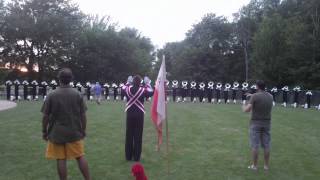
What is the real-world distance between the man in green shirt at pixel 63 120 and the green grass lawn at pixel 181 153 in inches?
64.9

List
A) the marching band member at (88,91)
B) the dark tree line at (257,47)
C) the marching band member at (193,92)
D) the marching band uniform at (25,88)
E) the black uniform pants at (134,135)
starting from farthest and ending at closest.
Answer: the dark tree line at (257,47)
the marching band member at (88,91)
the marching band member at (193,92)
the marching band uniform at (25,88)
the black uniform pants at (134,135)

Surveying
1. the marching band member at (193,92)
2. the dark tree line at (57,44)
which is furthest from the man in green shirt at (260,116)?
the dark tree line at (57,44)

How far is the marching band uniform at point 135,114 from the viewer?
9.47 meters

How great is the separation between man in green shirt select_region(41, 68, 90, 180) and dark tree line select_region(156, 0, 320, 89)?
3728 cm

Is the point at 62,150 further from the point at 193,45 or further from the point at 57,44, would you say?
the point at 193,45

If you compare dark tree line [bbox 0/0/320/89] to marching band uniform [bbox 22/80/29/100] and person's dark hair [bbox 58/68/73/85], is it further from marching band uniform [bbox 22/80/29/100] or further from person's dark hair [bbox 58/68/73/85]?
person's dark hair [bbox 58/68/73/85]

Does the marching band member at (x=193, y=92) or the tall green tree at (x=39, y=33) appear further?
the tall green tree at (x=39, y=33)

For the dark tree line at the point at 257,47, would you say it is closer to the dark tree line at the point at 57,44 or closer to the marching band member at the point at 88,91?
the dark tree line at the point at 57,44

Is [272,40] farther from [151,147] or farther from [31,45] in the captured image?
[151,147]

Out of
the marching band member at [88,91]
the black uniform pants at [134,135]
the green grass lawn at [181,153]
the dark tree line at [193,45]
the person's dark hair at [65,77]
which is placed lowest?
the green grass lawn at [181,153]

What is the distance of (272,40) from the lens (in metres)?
45.6

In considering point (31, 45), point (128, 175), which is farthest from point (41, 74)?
point (128, 175)

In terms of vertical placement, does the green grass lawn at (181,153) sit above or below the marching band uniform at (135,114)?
below

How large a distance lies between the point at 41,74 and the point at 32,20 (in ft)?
20.3
